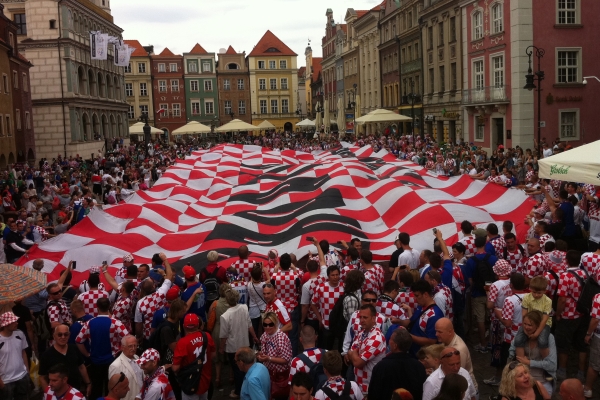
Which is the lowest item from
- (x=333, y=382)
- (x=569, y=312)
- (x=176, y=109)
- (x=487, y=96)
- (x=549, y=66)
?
(x=569, y=312)

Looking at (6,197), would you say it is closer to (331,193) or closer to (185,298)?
(331,193)

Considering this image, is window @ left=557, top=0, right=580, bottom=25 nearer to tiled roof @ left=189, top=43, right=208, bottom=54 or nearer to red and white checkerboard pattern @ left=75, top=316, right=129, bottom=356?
red and white checkerboard pattern @ left=75, top=316, right=129, bottom=356

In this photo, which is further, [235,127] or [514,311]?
[235,127]

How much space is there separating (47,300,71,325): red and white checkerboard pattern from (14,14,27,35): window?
4622 cm

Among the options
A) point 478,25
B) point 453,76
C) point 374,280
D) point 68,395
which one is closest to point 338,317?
point 374,280

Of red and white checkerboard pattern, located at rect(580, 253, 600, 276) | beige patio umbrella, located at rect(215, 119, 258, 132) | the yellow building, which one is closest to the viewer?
red and white checkerboard pattern, located at rect(580, 253, 600, 276)

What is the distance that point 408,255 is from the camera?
1010 cm

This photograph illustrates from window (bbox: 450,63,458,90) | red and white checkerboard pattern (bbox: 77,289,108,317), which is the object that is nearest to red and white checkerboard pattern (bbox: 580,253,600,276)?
red and white checkerboard pattern (bbox: 77,289,108,317)

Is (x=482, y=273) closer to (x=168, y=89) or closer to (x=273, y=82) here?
(x=168, y=89)

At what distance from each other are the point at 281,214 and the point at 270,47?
82176 mm

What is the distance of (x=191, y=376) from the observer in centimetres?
688

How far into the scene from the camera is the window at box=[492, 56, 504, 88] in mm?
32900

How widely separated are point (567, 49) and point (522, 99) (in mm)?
2975

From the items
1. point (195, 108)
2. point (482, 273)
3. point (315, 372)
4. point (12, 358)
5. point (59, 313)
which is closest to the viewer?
point (315, 372)
